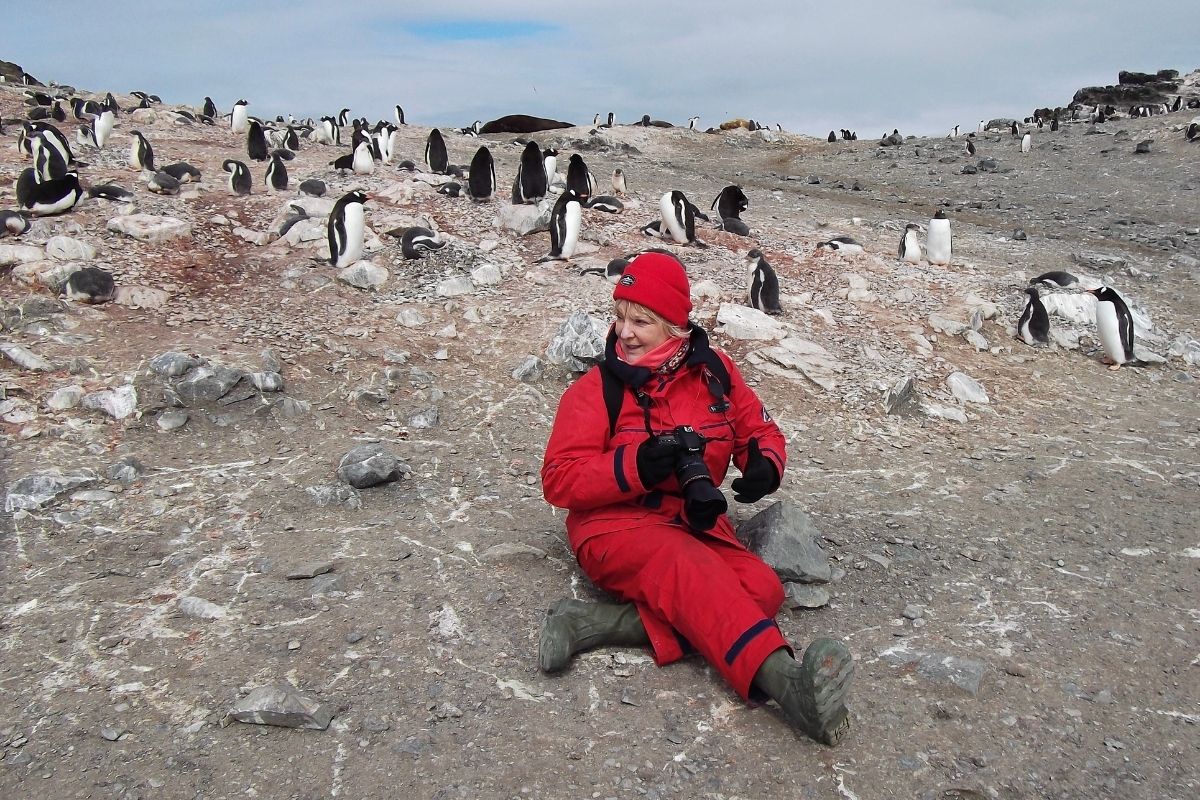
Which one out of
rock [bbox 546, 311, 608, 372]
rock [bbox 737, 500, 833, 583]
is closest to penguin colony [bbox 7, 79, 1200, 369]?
rock [bbox 546, 311, 608, 372]

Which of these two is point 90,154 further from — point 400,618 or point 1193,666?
point 1193,666

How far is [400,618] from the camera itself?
105 inches

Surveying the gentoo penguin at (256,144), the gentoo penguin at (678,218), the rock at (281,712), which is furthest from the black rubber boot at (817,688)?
the gentoo penguin at (256,144)

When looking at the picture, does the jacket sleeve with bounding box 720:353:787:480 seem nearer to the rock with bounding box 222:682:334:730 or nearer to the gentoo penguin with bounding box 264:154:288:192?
the rock with bounding box 222:682:334:730

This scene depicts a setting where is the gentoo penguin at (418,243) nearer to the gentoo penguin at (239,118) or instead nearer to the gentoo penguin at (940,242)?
the gentoo penguin at (940,242)

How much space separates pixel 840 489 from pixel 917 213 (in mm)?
9448

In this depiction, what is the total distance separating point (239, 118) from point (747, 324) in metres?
14.4

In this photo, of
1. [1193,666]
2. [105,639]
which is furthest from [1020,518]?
[105,639]

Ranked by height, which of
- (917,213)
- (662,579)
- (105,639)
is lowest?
(105,639)

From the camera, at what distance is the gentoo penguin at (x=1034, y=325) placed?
20.6 ft

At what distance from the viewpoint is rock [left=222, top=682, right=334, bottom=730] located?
7.00 ft

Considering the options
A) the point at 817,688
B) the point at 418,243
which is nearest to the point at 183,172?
the point at 418,243

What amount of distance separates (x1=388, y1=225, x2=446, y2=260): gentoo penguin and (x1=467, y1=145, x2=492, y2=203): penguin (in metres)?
1.70

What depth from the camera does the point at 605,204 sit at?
8.86 m
